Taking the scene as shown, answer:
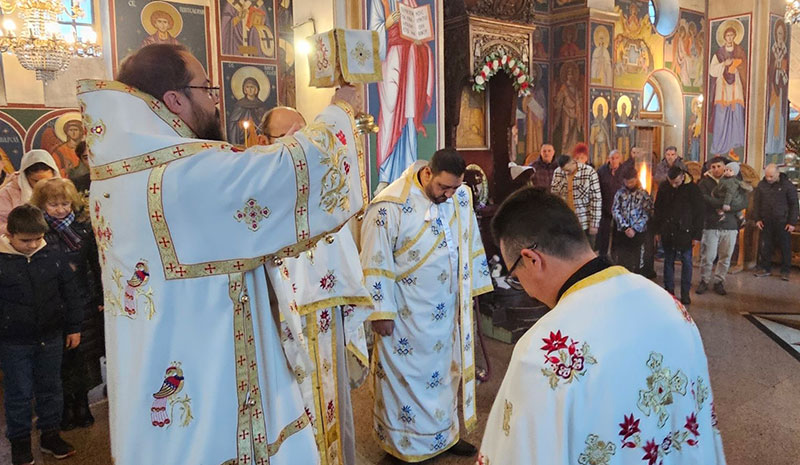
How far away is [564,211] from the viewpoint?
1495 mm

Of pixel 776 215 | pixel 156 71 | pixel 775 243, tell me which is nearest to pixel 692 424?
pixel 156 71

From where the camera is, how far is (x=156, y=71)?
161 cm

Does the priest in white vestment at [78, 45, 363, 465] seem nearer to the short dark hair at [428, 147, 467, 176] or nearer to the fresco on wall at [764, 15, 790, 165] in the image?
the short dark hair at [428, 147, 467, 176]

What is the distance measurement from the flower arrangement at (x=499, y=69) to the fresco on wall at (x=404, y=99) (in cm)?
151

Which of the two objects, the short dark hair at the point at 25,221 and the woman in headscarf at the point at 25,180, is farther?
the woman in headscarf at the point at 25,180

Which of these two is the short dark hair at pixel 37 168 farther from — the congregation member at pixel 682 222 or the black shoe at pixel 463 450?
the congregation member at pixel 682 222

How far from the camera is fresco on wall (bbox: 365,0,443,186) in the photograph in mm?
5566

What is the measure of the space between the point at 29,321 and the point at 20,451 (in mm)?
729

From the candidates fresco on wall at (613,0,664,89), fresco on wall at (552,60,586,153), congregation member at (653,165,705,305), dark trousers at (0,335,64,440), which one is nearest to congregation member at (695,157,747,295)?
congregation member at (653,165,705,305)

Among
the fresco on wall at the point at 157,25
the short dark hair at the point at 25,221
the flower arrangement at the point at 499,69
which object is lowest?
the short dark hair at the point at 25,221

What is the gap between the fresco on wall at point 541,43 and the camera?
11.3 metres

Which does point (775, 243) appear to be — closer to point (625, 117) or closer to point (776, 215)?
point (776, 215)

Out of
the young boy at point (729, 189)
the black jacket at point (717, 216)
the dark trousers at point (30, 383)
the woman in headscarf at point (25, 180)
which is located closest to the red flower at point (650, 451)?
the dark trousers at point (30, 383)

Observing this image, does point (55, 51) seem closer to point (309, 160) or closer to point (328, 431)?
point (328, 431)
